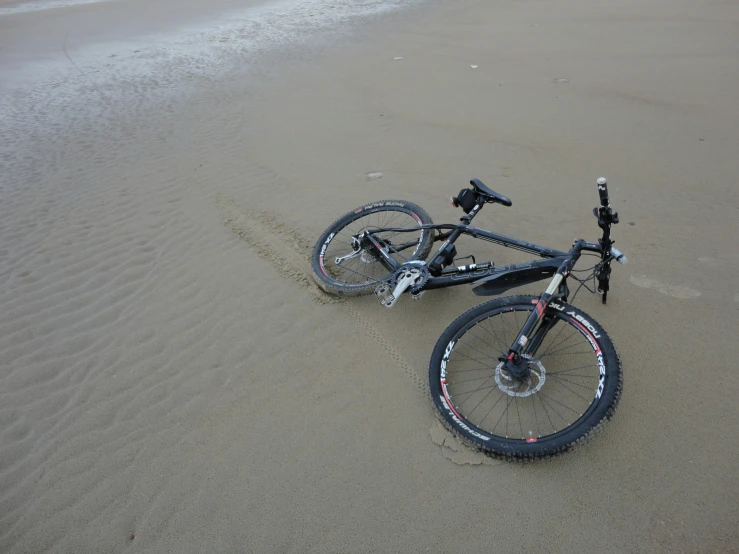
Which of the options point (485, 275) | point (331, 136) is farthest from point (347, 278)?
point (331, 136)

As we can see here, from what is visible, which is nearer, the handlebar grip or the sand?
the sand

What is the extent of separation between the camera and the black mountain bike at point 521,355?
2.75 metres

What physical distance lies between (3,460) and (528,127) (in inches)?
276

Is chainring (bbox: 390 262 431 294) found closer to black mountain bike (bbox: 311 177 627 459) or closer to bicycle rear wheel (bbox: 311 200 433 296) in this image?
black mountain bike (bbox: 311 177 627 459)

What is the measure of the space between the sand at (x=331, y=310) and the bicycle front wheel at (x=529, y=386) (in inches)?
7.8

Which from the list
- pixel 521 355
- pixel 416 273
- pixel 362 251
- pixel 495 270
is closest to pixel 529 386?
pixel 521 355

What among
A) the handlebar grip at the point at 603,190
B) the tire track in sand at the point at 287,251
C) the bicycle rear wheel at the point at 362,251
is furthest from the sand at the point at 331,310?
the handlebar grip at the point at 603,190

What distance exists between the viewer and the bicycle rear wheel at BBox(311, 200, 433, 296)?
414 centimetres

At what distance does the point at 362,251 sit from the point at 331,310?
1.97 ft

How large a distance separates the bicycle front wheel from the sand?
0.20m

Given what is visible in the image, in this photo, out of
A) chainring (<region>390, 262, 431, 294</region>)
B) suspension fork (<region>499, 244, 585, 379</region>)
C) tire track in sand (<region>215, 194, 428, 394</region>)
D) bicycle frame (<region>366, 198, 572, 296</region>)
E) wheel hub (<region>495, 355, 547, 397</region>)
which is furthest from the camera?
tire track in sand (<region>215, 194, 428, 394</region>)

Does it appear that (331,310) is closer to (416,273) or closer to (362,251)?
(362,251)

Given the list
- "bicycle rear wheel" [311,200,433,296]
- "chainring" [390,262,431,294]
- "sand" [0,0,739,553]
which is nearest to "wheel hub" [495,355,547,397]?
"sand" [0,0,739,553]

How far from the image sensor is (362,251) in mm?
4320
